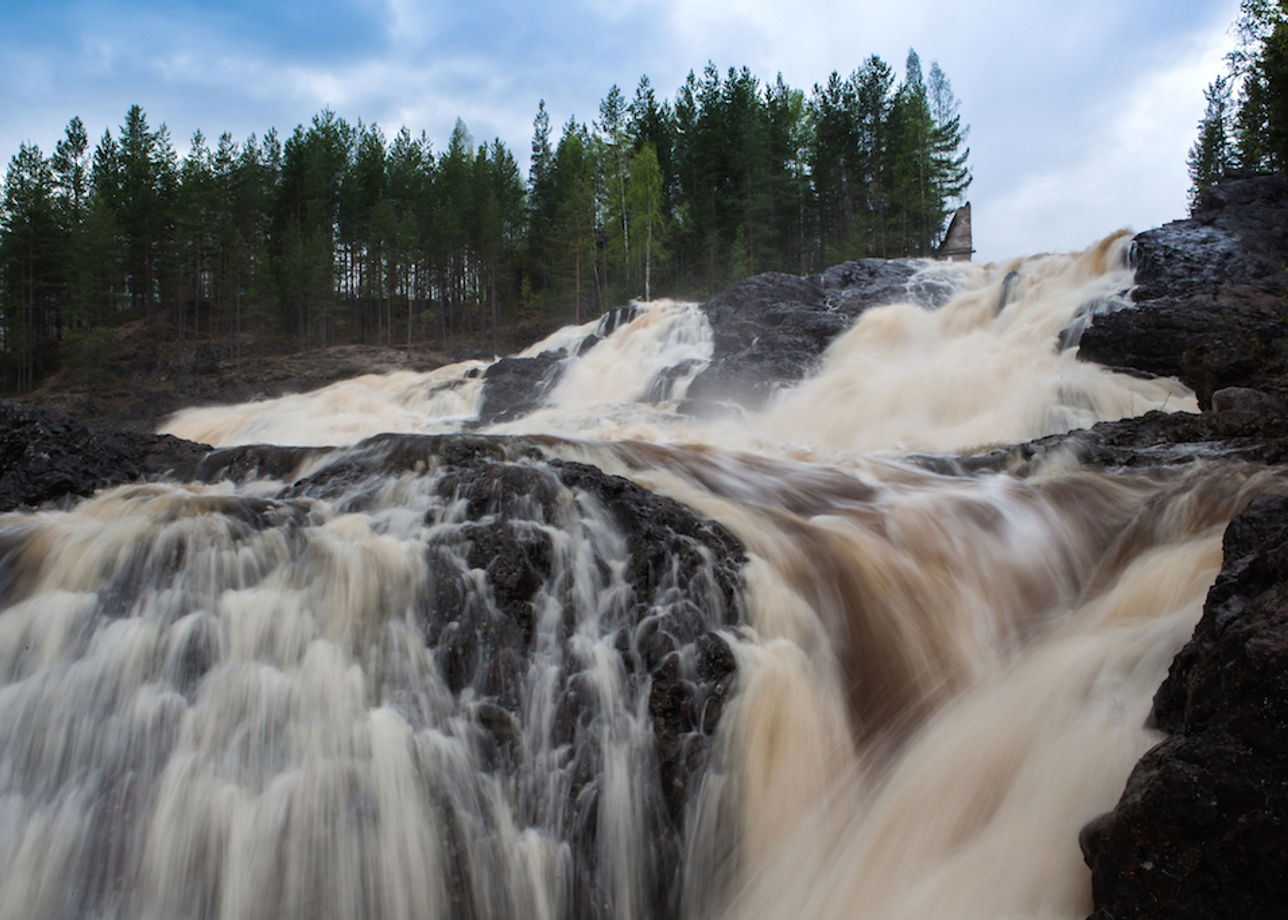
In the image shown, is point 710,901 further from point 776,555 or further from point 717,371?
point 717,371

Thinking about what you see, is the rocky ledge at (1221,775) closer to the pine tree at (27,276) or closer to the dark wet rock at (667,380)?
the dark wet rock at (667,380)

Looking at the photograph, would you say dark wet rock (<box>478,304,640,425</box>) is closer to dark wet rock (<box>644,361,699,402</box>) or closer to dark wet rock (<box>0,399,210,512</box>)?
dark wet rock (<box>644,361,699,402</box>)

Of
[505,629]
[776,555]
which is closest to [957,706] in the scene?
[776,555]

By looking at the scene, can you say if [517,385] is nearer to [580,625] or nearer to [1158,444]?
[1158,444]

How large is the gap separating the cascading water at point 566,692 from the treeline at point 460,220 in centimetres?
3051

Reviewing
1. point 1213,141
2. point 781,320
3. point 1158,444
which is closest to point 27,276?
point 781,320

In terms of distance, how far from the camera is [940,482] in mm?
8000

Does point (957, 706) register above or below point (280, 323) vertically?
below

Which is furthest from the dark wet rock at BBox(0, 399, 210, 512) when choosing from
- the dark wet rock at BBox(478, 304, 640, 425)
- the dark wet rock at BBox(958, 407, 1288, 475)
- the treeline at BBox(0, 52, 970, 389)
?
the treeline at BBox(0, 52, 970, 389)

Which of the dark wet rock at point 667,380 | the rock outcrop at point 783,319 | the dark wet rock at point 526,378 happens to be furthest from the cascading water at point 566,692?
the dark wet rock at point 526,378

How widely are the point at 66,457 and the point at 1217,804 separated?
881 centimetres

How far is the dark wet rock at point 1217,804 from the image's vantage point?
2.25 m

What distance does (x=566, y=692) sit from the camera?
4.23 m

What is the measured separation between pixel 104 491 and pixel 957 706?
25.1ft
